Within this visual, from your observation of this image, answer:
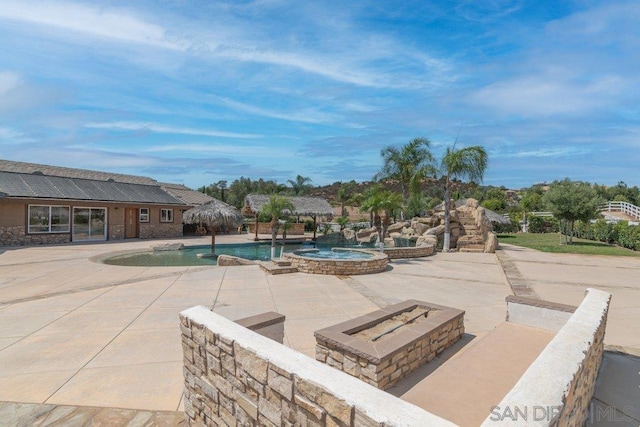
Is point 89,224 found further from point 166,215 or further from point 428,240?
point 428,240

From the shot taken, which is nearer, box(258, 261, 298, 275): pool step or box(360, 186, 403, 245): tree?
box(258, 261, 298, 275): pool step

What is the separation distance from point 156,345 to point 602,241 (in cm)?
2864

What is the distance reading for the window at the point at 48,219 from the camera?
18297 mm

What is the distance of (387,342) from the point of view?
12.3 ft

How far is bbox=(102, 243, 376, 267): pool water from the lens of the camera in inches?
539

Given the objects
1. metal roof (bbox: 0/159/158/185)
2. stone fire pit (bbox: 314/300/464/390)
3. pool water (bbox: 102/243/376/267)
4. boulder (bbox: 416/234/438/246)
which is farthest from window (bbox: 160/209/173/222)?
stone fire pit (bbox: 314/300/464/390)

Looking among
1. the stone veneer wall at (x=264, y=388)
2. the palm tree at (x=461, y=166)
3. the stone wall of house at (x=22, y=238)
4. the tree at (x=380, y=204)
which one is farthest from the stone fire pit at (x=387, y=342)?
the stone wall of house at (x=22, y=238)

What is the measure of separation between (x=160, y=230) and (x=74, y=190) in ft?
19.1

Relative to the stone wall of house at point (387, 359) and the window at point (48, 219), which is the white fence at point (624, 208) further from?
the window at point (48, 219)

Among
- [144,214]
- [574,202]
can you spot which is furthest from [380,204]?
[144,214]

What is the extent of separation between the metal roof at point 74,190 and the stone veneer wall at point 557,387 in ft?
74.4

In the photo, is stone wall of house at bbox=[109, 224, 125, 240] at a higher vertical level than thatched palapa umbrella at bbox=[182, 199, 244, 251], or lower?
lower

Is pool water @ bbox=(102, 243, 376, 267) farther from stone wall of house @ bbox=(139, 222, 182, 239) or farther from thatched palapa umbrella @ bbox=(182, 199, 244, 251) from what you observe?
stone wall of house @ bbox=(139, 222, 182, 239)

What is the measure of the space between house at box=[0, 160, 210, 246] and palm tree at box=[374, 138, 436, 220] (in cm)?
1563
